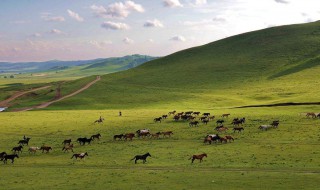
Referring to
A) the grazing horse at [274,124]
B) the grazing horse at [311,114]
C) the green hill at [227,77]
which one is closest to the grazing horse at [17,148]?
the grazing horse at [274,124]

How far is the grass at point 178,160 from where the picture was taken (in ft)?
86.2

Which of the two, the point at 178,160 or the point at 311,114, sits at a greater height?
the point at 311,114

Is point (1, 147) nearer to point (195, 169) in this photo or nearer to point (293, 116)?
point (195, 169)

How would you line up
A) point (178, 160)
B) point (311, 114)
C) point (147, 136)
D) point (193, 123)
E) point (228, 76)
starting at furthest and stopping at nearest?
point (228, 76) → point (193, 123) → point (311, 114) → point (147, 136) → point (178, 160)

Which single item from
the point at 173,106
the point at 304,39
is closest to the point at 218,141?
the point at 173,106

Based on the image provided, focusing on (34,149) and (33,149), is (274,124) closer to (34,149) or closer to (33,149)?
(34,149)

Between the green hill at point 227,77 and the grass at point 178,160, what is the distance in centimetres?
2893

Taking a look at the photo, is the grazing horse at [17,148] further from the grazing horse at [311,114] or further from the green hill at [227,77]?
the green hill at [227,77]

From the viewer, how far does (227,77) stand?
117438 mm

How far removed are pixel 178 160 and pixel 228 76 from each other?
88.5 m

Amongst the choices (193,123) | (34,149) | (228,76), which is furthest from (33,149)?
(228,76)

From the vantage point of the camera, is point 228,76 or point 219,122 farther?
point 228,76

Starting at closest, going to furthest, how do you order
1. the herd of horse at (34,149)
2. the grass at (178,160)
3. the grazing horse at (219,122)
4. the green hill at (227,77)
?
the grass at (178,160)
the herd of horse at (34,149)
the grazing horse at (219,122)
the green hill at (227,77)

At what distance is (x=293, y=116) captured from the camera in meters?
53.2
